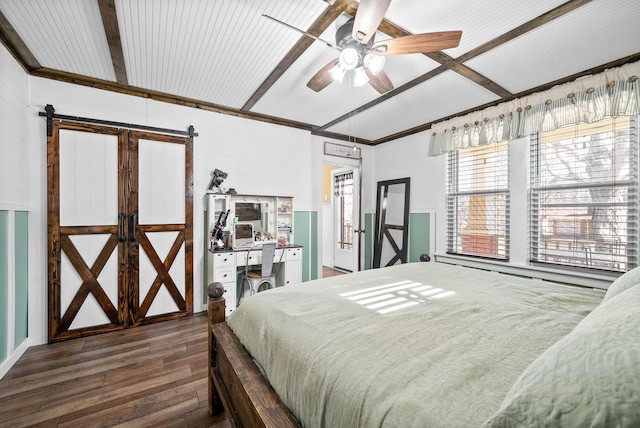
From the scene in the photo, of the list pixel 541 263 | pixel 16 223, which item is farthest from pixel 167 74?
pixel 541 263

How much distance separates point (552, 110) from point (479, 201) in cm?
123

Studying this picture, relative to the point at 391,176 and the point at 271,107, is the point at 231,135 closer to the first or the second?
the point at 271,107

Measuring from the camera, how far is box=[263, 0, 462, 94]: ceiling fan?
5.12 feet

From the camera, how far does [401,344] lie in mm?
1006

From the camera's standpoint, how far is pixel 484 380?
2.57 feet

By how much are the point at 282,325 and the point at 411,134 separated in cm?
406

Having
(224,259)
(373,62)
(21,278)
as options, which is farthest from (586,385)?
(21,278)

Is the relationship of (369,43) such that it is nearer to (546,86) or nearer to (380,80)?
(380,80)

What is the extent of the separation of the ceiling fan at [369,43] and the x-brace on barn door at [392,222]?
8.84 feet

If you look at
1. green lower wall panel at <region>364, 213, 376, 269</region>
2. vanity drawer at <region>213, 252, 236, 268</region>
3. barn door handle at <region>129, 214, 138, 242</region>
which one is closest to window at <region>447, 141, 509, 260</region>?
green lower wall panel at <region>364, 213, 376, 269</region>

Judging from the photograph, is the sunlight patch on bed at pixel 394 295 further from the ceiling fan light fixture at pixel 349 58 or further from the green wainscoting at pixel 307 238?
the green wainscoting at pixel 307 238

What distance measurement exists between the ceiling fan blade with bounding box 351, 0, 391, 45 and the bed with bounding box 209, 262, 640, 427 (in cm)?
161

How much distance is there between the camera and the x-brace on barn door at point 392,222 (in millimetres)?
4488

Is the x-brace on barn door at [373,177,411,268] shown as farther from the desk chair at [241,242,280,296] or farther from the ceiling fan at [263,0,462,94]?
the ceiling fan at [263,0,462,94]
